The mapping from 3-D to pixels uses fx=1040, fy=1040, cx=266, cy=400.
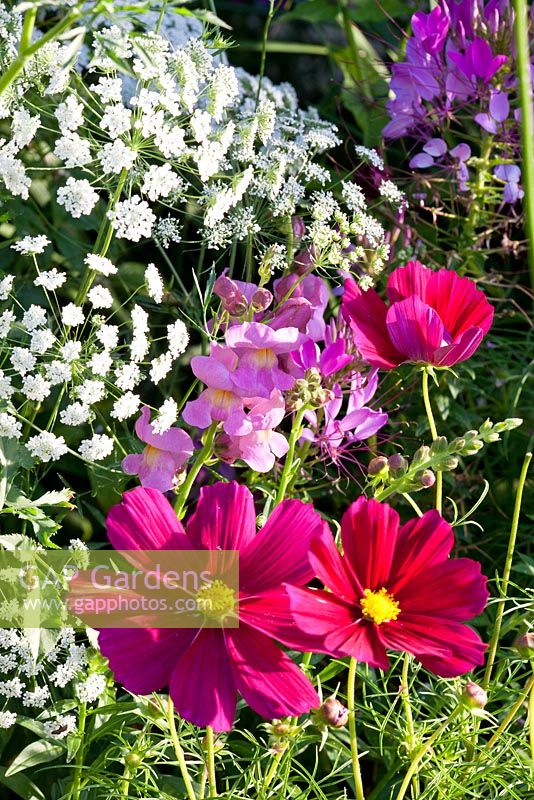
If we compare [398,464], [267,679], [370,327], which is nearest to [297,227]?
[370,327]

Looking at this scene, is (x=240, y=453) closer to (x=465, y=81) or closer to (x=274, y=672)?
(x=274, y=672)

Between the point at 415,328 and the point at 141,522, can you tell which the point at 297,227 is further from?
the point at 141,522

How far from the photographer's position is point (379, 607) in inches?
20.0

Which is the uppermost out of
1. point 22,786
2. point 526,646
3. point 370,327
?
point 370,327

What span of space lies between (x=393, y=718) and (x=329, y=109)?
0.79 m

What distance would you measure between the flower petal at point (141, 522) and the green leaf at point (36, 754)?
0.19 m

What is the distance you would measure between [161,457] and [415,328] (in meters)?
0.16

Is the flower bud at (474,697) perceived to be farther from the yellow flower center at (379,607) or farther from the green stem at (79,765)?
the green stem at (79,765)

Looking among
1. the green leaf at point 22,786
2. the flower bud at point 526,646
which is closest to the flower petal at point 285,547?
the flower bud at point 526,646

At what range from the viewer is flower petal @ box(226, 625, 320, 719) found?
0.48 metres

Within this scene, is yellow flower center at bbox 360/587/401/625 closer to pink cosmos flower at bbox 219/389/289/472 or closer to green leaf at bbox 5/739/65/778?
pink cosmos flower at bbox 219/389/289/472

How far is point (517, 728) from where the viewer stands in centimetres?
76

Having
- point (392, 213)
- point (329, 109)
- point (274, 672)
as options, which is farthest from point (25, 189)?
point (329, 109)

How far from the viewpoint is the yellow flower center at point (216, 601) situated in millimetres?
518
